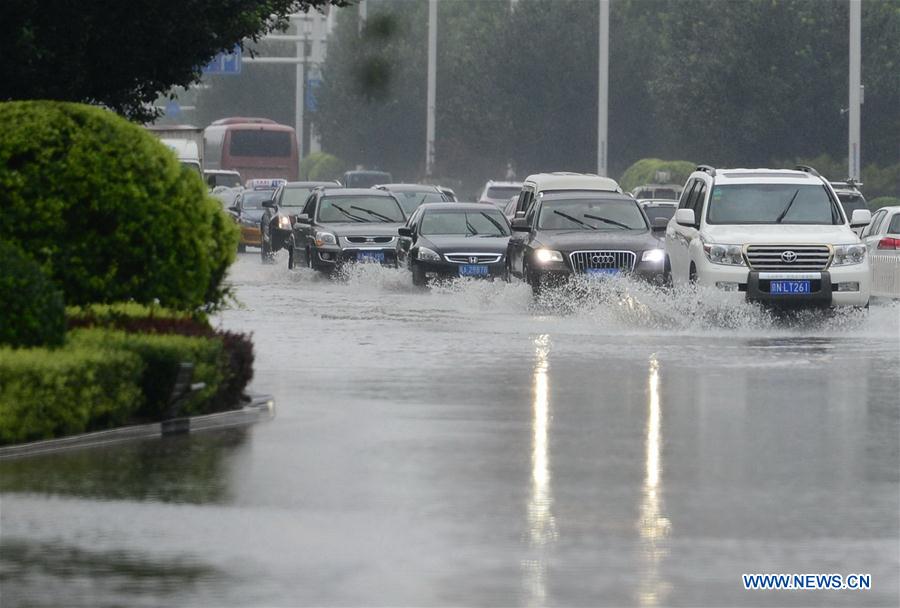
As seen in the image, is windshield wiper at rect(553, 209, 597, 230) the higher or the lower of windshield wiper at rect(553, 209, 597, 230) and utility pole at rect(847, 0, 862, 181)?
the lower

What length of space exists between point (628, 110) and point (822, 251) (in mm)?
60778

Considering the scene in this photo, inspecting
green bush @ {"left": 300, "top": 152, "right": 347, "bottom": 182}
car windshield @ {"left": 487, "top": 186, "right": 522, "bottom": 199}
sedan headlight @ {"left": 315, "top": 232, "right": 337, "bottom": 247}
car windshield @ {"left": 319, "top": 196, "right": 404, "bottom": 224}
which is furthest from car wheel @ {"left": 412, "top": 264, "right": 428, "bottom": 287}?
green bush @ {"left": 300, "top": 152, "right": 347, "bottom": 182}

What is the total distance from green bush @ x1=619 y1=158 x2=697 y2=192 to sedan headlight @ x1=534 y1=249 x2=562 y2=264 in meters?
37.2

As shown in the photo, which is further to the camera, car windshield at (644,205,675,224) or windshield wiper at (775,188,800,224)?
car windshield at (644,205,675,224)

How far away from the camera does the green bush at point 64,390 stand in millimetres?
12531

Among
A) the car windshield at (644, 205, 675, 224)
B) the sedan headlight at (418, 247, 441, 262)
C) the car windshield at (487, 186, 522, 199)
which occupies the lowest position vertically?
the sedan headlight at (418, 247, 441, 262)

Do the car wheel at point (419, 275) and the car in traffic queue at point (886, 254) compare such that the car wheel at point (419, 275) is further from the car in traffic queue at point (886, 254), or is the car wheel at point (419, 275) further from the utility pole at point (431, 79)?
the utility pole at point (431, 79)

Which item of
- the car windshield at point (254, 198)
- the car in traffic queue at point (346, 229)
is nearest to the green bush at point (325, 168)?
the car windshield at point (254, 198)

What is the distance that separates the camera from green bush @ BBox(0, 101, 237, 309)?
52.6ft

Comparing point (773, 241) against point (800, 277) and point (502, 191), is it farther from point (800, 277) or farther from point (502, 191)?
point (502, 191)

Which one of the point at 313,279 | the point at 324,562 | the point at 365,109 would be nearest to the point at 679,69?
the point at 365,109

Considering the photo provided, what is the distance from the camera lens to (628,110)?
85438 mm

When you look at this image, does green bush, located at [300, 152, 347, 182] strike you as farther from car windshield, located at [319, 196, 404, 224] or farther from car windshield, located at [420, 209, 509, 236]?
car windshield, located at [420, 209, 509, 236]

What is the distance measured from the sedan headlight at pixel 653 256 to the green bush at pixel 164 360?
47.4ft
